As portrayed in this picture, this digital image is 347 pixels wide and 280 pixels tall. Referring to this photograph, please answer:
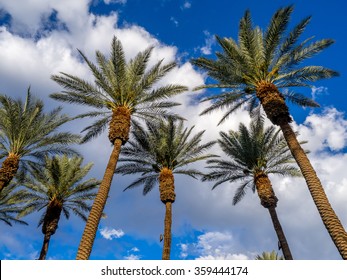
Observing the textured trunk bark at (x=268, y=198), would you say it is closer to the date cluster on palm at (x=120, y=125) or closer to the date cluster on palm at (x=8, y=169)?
the date cluster on palm at (x=120, y=125)

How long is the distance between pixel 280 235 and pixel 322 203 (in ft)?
32.6

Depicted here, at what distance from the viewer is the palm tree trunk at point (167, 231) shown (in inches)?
675

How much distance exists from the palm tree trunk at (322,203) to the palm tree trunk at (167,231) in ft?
28.1

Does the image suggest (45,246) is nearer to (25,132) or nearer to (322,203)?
(25,132)

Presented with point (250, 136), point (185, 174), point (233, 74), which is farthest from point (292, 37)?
point (185, 174)

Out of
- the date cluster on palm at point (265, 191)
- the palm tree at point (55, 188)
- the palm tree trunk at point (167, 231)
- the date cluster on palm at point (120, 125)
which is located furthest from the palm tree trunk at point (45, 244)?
the date cluster on palm at point (265, 191)

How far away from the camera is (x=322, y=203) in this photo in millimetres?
11859

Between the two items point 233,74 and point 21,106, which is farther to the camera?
point 21,106

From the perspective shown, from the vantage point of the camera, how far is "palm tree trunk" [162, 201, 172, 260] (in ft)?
56.3

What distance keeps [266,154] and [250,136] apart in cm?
177

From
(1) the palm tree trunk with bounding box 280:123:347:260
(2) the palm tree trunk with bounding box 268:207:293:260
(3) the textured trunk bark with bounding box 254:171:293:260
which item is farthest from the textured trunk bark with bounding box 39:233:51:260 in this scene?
(1) the palm tree trunk with bounding box 280:123:347:260

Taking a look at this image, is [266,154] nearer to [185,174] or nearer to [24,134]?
[185,174]

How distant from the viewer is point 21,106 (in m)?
20.0

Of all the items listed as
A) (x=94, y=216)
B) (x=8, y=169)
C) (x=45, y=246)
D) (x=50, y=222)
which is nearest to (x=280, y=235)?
(x=94, y=216)
